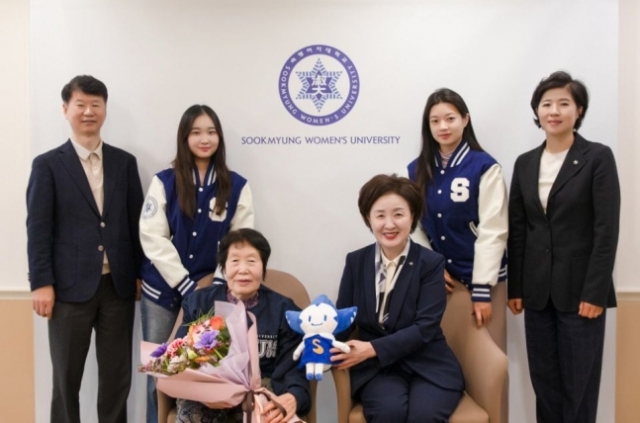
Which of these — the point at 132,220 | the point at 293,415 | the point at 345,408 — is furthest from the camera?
the point at 132,220

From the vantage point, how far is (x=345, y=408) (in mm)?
2500

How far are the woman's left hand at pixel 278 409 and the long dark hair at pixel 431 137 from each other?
4.19ft

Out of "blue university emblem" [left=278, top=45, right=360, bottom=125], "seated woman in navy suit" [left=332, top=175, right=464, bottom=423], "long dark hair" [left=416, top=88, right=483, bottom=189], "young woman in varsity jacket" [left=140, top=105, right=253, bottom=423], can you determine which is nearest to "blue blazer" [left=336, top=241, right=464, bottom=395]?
"seated woman in navy suit" [left=332, top=175, right=464, bottom=423]

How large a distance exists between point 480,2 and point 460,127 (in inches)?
29.6

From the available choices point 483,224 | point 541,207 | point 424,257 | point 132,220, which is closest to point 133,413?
point 132,220

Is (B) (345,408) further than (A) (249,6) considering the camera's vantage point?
No

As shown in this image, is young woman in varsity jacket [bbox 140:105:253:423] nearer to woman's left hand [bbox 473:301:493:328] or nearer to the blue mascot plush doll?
the blue mascot plush doll

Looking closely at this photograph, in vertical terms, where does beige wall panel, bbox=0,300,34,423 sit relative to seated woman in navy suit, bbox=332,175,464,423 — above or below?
below

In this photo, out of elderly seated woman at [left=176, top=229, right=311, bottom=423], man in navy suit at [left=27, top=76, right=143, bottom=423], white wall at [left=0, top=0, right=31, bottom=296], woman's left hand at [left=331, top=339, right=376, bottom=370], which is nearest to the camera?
elderly seated woman at [left=176, top=229, right=311, bottom=423]

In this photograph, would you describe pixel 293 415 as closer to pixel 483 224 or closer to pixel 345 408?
pixel 345 408

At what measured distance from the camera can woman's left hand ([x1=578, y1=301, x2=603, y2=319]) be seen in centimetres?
273

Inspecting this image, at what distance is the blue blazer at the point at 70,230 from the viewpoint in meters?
2.92

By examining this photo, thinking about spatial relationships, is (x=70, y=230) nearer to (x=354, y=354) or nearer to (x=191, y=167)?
(x=191, y=167)

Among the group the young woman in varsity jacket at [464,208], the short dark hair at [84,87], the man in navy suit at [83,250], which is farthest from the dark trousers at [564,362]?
the short dark hair at [84,87]
